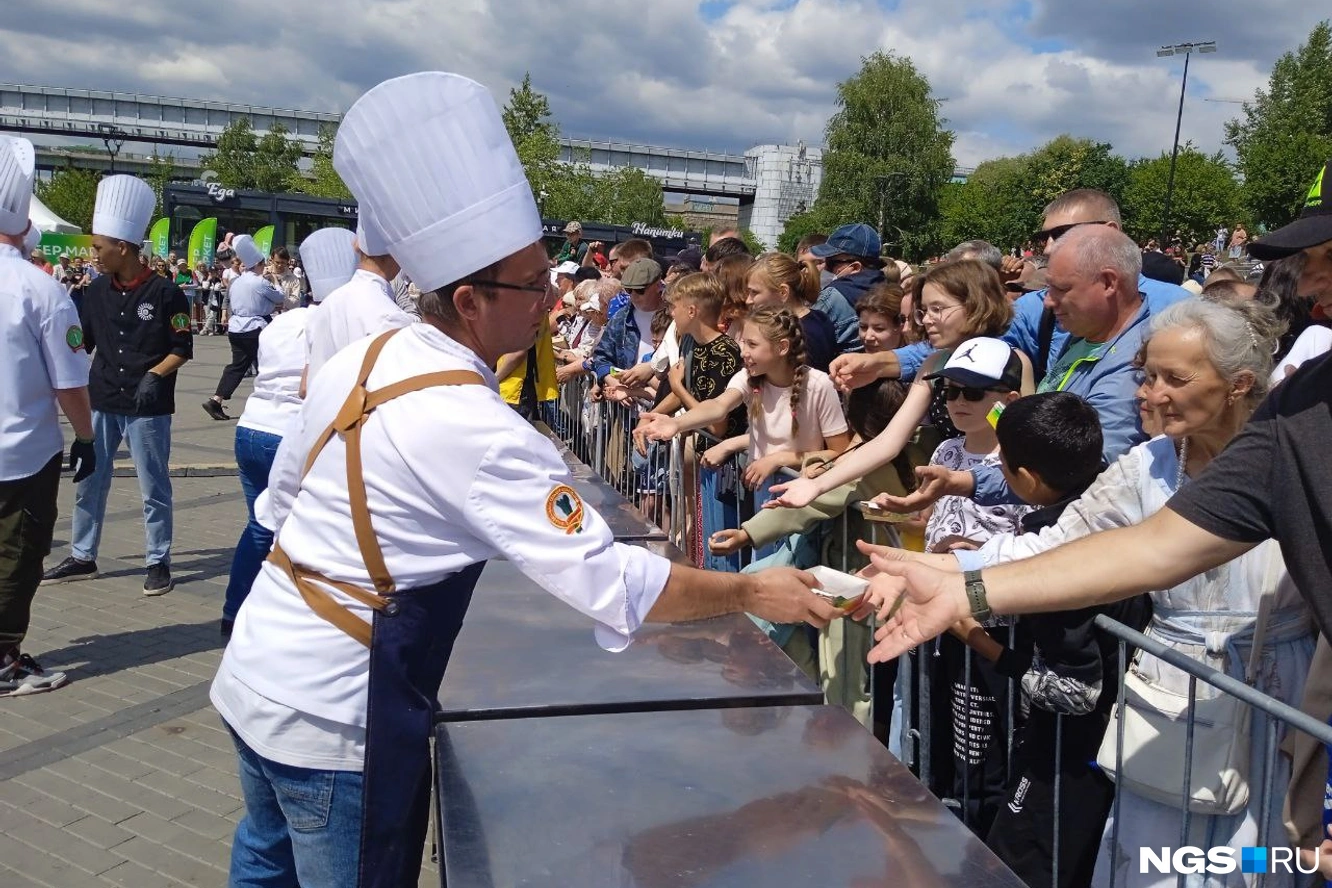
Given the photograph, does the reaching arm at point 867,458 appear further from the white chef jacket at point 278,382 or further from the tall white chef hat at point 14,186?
the tall white chef hat at point 14,186

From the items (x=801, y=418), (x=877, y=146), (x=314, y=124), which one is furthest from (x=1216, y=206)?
(x=314, y=124)

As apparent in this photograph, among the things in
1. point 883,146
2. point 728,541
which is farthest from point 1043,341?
point 883,146

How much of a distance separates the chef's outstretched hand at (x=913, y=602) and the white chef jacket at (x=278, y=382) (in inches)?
130

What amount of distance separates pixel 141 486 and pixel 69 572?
749 mm

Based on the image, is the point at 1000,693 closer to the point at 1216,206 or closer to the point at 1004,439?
the point at 1004,439

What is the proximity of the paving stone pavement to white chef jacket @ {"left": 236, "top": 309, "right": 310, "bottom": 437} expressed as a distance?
127 centimetres

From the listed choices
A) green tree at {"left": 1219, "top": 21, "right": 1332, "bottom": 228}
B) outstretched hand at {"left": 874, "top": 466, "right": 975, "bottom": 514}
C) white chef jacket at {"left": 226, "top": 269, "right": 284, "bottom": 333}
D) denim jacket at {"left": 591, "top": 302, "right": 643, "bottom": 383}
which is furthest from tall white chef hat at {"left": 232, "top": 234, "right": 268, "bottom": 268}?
green tree at {"left": 1219, "top": 21, "right": 1332, "bottom": 228}

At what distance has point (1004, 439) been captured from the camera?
2.96 metres

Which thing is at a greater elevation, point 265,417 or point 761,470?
point 265,417

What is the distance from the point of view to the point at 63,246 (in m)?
29.7

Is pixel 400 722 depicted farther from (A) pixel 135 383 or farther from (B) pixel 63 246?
(B) pixel 63 246

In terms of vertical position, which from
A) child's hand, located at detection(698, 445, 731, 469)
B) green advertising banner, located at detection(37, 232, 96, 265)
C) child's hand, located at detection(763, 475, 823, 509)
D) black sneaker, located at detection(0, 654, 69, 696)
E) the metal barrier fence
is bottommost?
black sneaker, located at detection(0, 654, 69, 696)

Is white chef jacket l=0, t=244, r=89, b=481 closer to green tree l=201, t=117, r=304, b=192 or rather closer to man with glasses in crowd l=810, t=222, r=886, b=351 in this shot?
man with glasses in crowd l=810, t=222, r=886, b=351

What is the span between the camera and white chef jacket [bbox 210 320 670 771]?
74.5 inches
